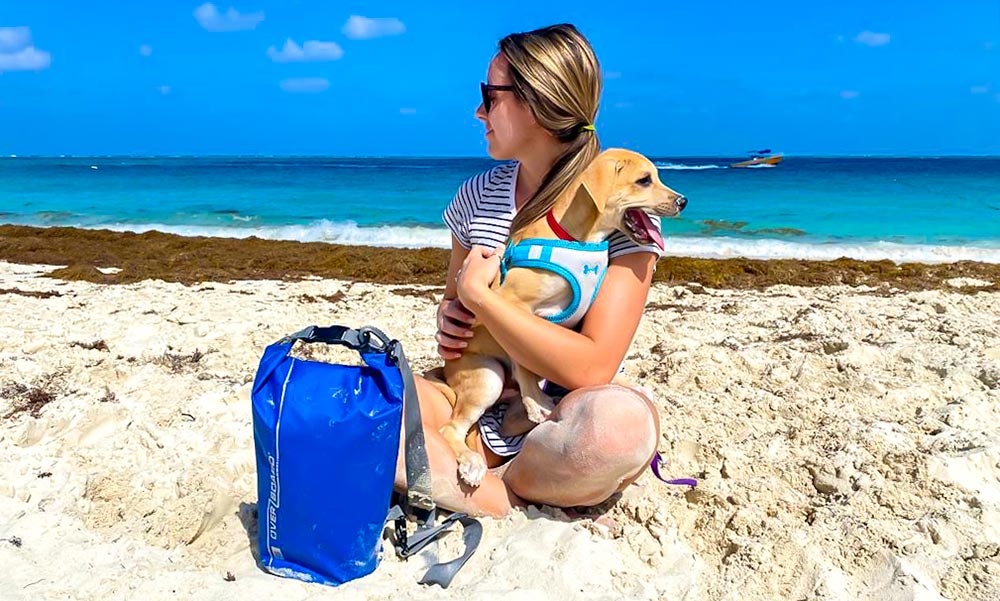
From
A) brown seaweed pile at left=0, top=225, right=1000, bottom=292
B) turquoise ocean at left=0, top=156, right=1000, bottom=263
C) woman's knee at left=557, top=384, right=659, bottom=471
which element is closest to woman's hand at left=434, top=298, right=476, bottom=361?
woman's knee at left=557, top=384, right=659, bottom=471

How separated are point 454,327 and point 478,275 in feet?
0.99

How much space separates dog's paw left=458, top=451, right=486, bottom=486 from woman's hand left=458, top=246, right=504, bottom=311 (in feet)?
1.63

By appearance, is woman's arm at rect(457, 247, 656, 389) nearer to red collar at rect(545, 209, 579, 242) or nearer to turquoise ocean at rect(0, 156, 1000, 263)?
red collar at rect(545, 209, 579, 242)

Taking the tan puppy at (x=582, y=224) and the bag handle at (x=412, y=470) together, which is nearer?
the bag handle at (x=412, y=470)

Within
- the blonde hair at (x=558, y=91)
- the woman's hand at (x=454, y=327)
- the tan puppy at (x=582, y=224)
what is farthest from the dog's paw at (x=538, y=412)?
the blonde hair at (x=558, y=91)

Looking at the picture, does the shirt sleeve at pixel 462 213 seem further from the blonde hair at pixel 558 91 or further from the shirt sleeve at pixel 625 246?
the shirt sleeve at pixel 625 246

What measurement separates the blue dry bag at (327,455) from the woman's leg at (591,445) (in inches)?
15.8

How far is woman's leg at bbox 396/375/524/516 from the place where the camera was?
2.48 m

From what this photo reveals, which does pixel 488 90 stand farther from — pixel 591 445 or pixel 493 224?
pixel 591 445

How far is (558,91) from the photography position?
2.38 m

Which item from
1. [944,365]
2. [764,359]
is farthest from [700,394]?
[944,365]

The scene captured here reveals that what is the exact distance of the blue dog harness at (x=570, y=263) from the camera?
2445 mm

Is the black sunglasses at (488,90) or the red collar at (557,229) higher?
the black sunglasses at (488,90)

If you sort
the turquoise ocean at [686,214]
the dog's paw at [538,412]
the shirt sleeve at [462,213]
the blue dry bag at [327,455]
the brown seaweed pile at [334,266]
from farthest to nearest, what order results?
1. the turquoise ocean at [686,214]
2. the brown seaweed pile at [334,266]
3. the shirt sleeve at [462,213]
4. the dog's paw at [538,412]
5. the blue dry bag at [327,455]
